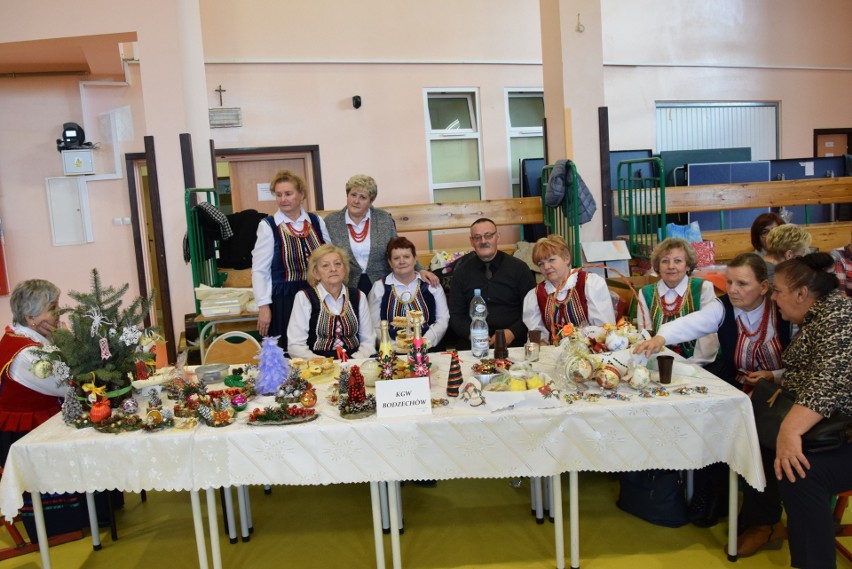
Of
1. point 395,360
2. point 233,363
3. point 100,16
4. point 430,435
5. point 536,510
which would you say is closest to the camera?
point 430,435

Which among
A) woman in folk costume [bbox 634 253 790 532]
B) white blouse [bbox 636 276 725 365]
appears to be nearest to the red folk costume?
woman in folk costume [bbox 634 253 790 532]

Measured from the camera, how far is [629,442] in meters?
2.32

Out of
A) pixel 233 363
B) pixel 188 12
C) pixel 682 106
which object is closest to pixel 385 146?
pixel 188 12

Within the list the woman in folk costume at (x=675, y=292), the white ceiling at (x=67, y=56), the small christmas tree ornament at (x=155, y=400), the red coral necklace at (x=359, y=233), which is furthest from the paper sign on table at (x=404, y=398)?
the white ceiling at (x=67, y=56)

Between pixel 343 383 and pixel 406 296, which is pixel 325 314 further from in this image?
pixel 343 383

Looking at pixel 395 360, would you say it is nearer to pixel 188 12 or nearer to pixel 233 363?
pixel 233 363

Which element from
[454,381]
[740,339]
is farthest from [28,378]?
[740,339]

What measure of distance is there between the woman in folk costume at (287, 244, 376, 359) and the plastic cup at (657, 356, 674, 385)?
1.47m

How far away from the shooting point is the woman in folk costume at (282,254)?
361cm

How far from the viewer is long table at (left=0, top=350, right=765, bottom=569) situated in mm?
2273

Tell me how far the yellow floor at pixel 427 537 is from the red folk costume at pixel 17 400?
0.59m

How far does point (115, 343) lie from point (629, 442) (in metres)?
1.96

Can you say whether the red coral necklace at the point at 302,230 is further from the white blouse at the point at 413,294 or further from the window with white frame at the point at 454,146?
the window with white frame at the point at 454,146

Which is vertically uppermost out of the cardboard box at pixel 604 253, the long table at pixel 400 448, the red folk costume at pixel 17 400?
the cardboard box at pixel 604 253
